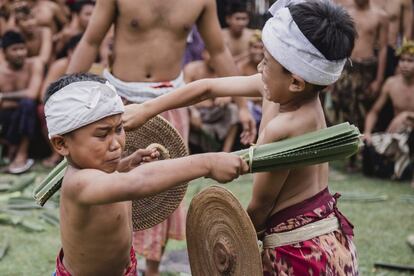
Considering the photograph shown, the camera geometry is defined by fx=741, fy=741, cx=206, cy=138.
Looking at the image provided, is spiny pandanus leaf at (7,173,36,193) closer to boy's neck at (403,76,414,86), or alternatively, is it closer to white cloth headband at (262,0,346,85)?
boy's neck at (403,76,414,86)

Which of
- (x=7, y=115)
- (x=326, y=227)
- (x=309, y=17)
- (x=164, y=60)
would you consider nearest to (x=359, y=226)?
(x=164, y=60)

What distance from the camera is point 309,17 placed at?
2701 millimetres

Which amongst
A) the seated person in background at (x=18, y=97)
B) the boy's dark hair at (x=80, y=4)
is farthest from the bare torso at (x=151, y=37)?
the boy's dark hair at (x=80, y=4)

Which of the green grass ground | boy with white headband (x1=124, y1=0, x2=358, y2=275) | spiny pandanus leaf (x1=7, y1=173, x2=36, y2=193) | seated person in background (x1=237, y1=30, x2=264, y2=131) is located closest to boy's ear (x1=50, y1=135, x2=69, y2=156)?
boy with white headband (x1=124, y1=0, x2=358, y2=275)

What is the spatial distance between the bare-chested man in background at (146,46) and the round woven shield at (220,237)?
1477 millimetres

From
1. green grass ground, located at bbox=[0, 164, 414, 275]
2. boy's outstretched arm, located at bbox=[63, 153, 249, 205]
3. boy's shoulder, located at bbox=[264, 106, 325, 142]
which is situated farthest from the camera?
green grass ground, located at bbox=[0, 164, 414, 275]

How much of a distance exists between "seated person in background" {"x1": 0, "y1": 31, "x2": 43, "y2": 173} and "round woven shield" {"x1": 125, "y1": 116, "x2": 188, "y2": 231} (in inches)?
214

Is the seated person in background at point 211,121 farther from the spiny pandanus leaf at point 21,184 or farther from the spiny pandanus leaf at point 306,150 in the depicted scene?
the spiny pandanus leaf at point 306,150

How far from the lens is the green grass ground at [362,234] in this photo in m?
5.13

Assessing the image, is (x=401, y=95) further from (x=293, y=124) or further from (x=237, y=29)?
(x=293, y=124)

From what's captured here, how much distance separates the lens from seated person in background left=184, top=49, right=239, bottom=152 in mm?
8992

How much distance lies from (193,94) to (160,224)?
1.57m

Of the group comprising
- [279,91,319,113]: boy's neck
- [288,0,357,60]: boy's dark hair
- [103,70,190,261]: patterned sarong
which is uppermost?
[288,0,357,60]: boy's dark hair

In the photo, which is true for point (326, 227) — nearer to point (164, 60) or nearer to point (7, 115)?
point (164, 60)
